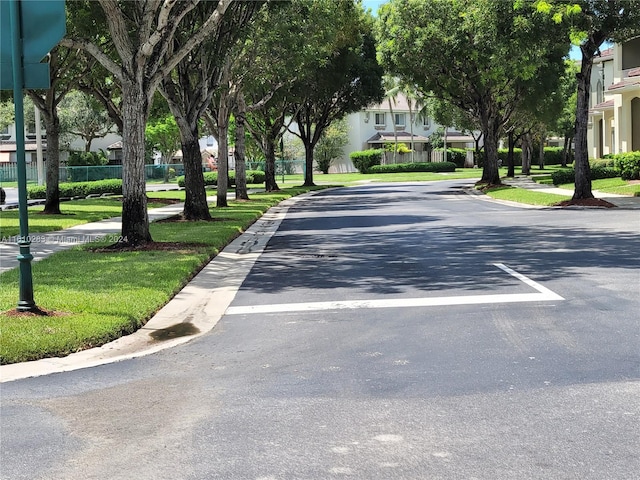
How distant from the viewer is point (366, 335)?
26.7 feet

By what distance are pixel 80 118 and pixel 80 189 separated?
28.1 m

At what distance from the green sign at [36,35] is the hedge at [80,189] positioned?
32730 millimetres

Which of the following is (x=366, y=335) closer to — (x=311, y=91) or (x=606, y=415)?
(x=606, y=415)

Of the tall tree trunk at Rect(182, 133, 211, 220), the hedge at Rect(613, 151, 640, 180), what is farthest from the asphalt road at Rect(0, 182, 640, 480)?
the hedge at Rect(613, 151, 640, 180)

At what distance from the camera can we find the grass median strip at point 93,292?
7876 mm

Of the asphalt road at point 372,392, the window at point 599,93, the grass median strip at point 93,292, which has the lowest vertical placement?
the asphalt road at point 372,392

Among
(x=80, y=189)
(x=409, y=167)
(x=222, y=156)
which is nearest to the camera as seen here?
(x=222, y=156)

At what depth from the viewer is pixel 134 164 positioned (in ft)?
50.9

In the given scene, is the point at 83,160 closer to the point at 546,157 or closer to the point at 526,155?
the point at 526,155

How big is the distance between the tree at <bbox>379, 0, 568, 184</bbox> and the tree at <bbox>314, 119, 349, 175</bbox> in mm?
36124

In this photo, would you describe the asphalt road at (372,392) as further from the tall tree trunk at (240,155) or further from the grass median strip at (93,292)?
the tall tree trunk at (240,155)

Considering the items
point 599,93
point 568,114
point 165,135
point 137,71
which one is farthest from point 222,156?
point 568,114

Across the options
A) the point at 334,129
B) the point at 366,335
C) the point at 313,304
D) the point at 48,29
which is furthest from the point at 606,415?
the point at 334,129

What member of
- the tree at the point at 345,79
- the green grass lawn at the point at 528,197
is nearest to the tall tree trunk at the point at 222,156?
the tree at the point at 345,79
